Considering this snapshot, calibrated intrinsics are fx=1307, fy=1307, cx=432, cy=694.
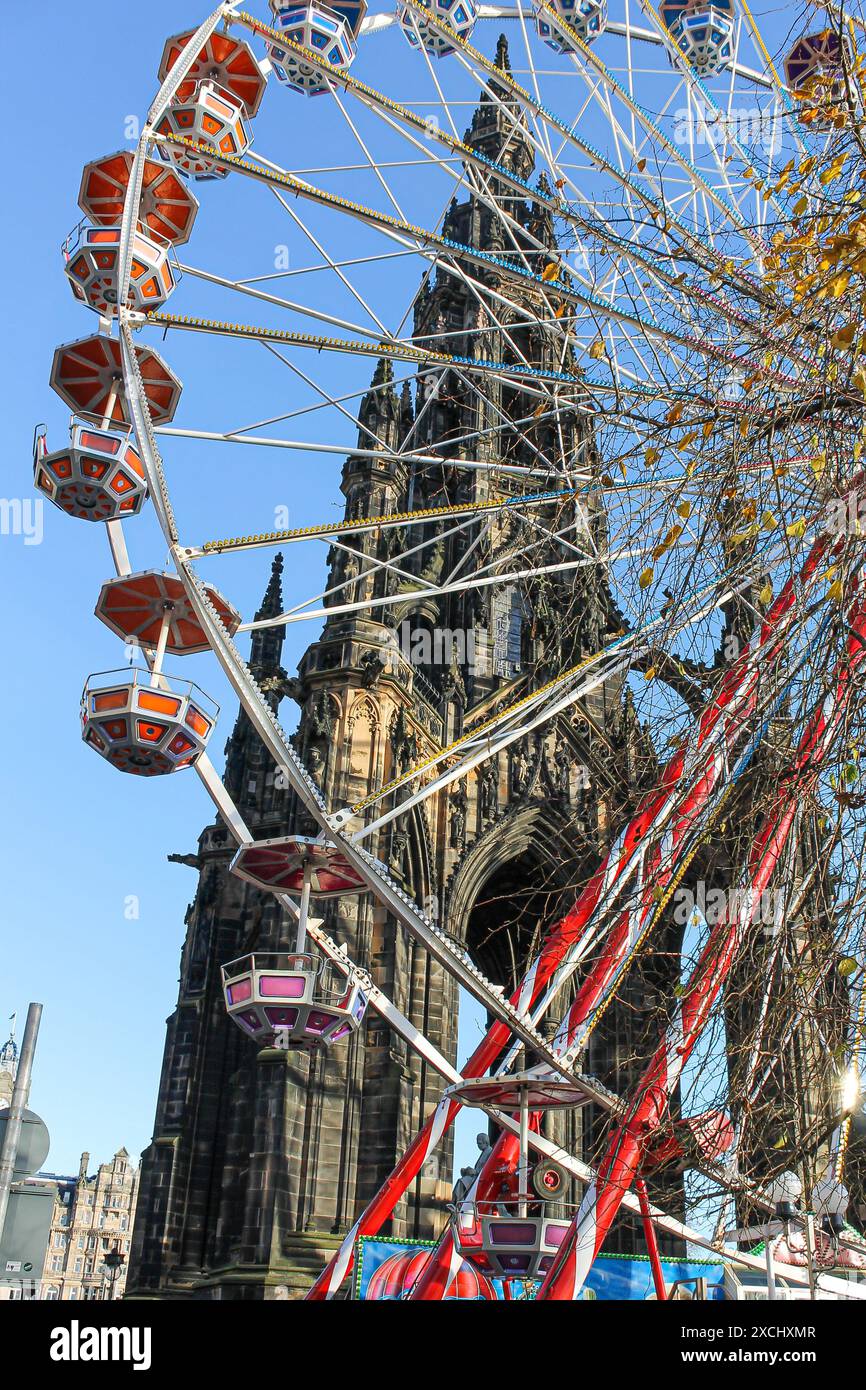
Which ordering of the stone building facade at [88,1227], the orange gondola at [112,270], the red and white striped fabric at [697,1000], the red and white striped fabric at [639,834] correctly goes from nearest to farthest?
the red and white striped fabric at [697,1000] < the red and white striped fabric at [639,834] < the orange gondola at [112,270] < the stone building facade at [88,1227]

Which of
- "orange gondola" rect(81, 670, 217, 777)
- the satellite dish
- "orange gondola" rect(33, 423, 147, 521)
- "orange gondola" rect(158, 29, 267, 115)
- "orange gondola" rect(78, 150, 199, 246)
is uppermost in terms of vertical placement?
"orange gondola" rect(158, 29, 267, 115)

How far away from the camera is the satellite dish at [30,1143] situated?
8703 millimetres

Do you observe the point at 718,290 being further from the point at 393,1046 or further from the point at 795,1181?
the point at 393,1046

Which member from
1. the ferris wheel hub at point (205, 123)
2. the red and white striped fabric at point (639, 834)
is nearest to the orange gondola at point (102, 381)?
the ferris wheel hub at point (205, 123)

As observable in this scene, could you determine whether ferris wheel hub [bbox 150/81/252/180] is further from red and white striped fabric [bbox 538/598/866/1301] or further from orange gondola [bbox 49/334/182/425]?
red and white striped fabric [bbox 538/598/866/1301]

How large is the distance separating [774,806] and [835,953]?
5.99 feet

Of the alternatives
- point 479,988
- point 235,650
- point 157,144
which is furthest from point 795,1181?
point 157,144

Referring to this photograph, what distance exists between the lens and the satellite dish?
8703 millimetres

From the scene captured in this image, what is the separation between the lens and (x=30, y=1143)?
8742 millimetres

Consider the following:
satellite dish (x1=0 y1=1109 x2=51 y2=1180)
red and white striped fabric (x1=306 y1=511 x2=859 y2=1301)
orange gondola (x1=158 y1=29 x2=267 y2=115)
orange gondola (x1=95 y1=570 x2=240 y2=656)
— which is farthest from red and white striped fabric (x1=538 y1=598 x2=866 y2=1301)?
orange gondola (x1=158 y1=29 x2=267 y2=115)

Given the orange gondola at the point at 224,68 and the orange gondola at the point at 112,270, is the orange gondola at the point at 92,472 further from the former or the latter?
the orange gondola at the point at 224,68

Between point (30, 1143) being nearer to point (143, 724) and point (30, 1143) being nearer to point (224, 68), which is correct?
point (143, 724)

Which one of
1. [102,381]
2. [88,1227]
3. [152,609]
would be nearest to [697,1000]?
[152,609]
